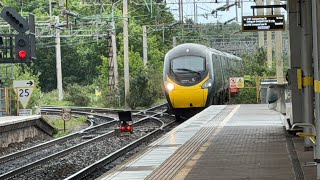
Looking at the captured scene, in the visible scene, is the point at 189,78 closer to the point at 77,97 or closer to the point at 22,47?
the point at 22,47

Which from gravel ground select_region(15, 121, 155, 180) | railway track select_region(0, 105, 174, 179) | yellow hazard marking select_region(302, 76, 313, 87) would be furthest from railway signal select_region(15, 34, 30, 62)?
yellow hazard marking select_region(302, 76, 313, 87)

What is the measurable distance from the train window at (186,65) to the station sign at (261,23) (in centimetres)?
724

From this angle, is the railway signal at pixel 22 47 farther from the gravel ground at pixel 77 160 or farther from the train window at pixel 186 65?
the train window at pixel 186 65

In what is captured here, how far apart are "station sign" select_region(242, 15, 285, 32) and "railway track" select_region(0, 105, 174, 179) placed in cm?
493

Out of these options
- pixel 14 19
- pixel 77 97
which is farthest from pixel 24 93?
pixel 77 97

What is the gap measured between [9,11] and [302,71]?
975cm

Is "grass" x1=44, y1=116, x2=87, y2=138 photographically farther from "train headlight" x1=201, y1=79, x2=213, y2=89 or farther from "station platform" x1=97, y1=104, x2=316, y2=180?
"station platform" x1=97, y1=104, x2=316, y2=180

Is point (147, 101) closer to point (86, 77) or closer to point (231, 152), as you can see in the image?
point (231, 152)

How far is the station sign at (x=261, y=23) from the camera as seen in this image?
20250 millimetres

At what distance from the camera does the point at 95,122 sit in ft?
97.8

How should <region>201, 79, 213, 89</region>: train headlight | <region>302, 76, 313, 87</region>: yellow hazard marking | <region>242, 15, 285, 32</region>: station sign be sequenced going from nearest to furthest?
<region>302, 76, 313, 87</region>: yellow hazard marking
<region>242, 15, 285, 32</region>: station sign
<region>201, 79, 213, 89</region>: train headlight

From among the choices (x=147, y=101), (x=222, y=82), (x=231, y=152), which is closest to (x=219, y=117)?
(x=231, y=152)

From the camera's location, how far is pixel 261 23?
67.4 feet

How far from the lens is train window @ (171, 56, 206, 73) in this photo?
2755 centimetres
